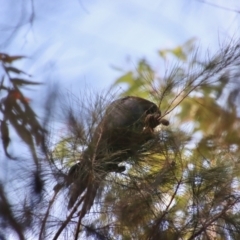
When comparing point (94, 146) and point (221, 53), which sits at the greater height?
point (221, 53)

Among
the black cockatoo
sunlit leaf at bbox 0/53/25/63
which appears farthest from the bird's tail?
sunlit leaf at bbox 0/53/25/63

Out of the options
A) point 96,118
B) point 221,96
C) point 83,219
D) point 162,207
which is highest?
point 221,96

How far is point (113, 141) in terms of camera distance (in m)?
1.93

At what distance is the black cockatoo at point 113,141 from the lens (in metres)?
1.85

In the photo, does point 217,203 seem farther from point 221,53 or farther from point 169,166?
point 221,53

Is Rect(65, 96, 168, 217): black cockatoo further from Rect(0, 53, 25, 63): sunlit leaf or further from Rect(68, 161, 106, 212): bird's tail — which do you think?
Rect(0, 53, 25, 63): sunlit leaf

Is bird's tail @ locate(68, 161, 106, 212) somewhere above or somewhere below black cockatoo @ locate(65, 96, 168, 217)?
below

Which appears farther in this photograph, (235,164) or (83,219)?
(235,164)

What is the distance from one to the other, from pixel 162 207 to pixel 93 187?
0.19m

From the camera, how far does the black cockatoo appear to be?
1.85 meters

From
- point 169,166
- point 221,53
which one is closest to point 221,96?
point 221,53

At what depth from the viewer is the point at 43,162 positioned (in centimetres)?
186

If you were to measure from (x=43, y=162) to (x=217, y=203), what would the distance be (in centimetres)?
47

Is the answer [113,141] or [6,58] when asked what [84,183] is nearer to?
[113,141]
